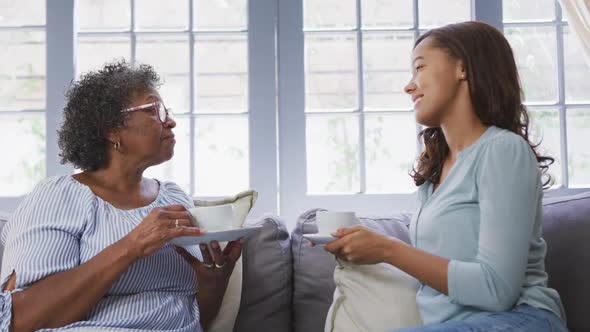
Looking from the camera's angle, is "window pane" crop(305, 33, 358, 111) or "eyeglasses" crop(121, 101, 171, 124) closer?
"eyeglasses" crop(121, 101, 171, 124)

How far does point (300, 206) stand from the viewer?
272 centimetres

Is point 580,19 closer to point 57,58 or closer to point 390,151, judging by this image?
point 390,151

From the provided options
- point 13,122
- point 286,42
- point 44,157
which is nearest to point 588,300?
point 286,42

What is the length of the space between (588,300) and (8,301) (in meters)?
1.63

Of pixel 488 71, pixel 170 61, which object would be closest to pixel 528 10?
pixel 488 71

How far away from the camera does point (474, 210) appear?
4.86ft

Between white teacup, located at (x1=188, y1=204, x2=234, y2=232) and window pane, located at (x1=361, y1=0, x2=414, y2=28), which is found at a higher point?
window pane, located at (x1=361, y1=0, x2=414, y2=28)

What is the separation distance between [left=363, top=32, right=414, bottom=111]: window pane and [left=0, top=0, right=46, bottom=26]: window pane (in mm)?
1443

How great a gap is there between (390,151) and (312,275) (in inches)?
35.2

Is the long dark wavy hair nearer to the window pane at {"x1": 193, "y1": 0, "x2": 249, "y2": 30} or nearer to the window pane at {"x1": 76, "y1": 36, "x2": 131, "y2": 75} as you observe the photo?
the window pane at {"x1": 193, "y1": 0, "x2": 249, "y2": 30}

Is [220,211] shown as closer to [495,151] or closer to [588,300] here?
[495,151]

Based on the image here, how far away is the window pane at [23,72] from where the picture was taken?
9.18 feet

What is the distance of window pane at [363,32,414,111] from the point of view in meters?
2.80

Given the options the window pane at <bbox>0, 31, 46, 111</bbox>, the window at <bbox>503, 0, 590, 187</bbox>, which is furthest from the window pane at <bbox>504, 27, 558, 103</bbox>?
the window pane at <bbox>0, 31, 46, 111</bbox>
